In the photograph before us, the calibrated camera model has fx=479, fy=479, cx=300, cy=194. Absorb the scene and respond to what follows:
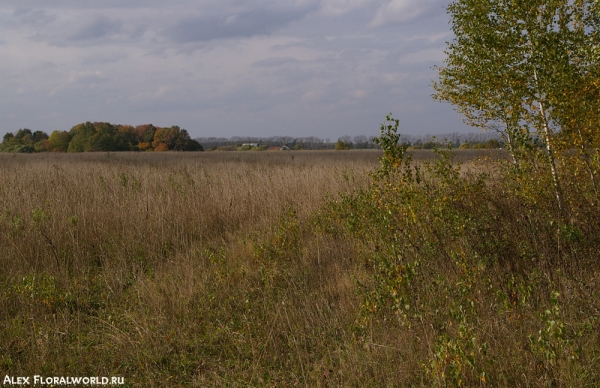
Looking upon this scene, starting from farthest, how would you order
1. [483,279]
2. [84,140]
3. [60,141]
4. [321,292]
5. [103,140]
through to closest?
[60,141] → [84,140] → [103,140] → [321,292] → [483,279]

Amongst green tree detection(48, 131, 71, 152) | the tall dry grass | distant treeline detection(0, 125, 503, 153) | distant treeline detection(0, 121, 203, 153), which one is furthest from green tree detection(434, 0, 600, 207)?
green tree detection(48, 131, 71, 152)

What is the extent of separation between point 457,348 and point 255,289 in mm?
2658

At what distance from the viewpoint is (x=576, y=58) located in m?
7.74

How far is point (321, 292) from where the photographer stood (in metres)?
4.80

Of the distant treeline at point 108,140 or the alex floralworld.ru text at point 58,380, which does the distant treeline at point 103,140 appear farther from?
the alex floralworld.ru text at point 58,380

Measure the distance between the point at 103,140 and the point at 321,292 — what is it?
39.6m

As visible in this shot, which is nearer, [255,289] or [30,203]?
[255,289]

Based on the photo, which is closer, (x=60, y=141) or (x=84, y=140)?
(x=84, y=140)

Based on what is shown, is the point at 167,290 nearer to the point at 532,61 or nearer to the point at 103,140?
the point at 532,61

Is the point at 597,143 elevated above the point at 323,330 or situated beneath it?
elevated above

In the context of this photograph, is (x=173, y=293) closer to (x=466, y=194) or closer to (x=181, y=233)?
(x=181, y=233)

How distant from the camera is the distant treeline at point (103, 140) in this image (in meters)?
40.7

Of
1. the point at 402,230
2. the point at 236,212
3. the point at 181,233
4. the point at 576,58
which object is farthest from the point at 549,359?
the point at 576,58

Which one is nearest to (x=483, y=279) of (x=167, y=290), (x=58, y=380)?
(x=167, y=290)
